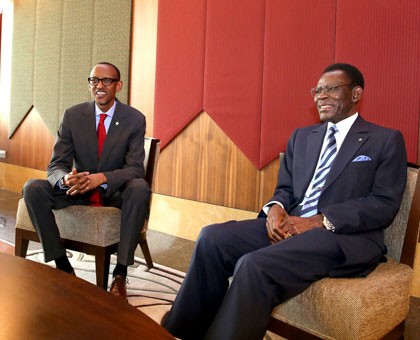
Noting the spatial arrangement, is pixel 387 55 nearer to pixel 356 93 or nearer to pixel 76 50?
pixel 356 93

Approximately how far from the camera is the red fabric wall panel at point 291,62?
2730 mm

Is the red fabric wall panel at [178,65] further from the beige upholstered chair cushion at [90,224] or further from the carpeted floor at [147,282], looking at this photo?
the beige upholstered chair cushion at [90,224]

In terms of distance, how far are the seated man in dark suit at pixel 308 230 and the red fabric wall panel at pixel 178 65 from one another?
1.71 meters

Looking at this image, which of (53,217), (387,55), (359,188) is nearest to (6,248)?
(53,217)

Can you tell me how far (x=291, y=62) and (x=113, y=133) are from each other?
140 centimetres

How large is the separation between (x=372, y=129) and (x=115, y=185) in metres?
1.44

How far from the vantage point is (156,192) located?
150 inches

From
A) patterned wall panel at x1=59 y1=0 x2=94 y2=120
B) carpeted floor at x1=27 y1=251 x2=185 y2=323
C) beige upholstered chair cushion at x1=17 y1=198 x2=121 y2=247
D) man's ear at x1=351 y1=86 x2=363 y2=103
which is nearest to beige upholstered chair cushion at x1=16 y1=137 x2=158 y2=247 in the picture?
beige upholstered chair cushion at x1=17 y1=198 x2=121 y2=247

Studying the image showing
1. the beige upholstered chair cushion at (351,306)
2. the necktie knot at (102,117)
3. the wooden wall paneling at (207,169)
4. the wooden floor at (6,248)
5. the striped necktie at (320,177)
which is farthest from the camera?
the wooden wall paneling at (207,169)

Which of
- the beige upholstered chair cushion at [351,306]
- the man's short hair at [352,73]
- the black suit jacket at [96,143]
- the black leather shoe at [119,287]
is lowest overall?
the black leather shoe at [119,287]

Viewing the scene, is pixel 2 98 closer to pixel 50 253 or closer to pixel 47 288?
pixel 50 253

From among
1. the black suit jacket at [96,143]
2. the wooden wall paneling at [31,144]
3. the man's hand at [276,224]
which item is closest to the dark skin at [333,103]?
the man's hand at [276,224]

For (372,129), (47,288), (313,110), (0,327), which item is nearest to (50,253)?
(47,288)

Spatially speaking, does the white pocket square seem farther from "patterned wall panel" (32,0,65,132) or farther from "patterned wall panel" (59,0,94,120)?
"patterned wall panel" (32,0,65,132)
